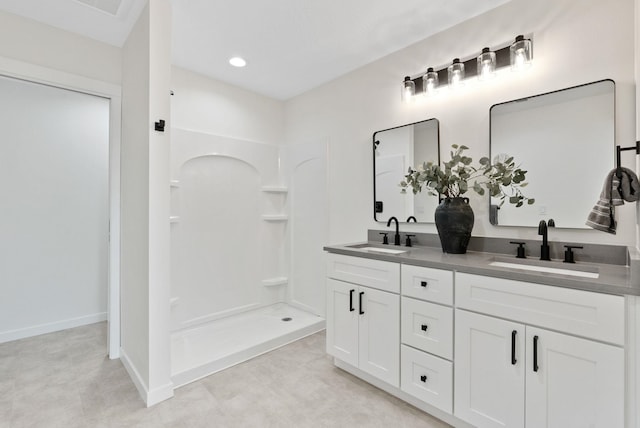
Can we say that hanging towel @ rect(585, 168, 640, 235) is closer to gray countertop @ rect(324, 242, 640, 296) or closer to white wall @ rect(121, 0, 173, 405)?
gray countertop @ rect(324, 242, 640, 296)

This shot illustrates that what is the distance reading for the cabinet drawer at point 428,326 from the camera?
1.68m

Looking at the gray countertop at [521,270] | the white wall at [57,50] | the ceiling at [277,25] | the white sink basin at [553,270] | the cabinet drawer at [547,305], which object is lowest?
the cabinet drawer at [547,305]

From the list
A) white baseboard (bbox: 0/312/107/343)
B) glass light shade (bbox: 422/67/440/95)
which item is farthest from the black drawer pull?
white baseboard (bbox: 0/312/107/343)

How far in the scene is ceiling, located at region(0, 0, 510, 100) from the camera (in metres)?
2.03

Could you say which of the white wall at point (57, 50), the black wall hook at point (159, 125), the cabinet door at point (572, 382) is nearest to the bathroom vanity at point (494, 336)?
the cabinet door at point (572, 382)

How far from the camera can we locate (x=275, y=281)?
3.62 meters

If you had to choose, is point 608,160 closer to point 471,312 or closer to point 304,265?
point 471,312

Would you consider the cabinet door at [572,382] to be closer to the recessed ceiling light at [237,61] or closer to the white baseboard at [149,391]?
the white baseboard at [149,391]

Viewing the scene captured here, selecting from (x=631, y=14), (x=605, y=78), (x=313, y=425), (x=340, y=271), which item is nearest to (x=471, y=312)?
(x=340, y=271)

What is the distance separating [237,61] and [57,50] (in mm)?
1333

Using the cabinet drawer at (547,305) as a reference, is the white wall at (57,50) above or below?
above

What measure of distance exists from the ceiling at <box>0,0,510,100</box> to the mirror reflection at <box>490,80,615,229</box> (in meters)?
0.77

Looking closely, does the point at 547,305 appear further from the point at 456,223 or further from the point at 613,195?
the point at 456,223

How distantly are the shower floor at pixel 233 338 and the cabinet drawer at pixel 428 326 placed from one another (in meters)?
1.36
